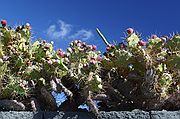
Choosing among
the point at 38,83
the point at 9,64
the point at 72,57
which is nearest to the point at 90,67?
the point at 72,57

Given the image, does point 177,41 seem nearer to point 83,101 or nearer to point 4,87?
point 83,101

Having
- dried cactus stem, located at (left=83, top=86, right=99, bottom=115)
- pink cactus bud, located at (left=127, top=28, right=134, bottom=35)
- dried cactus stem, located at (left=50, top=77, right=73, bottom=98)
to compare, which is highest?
pink cactus bud, located at (left=127, top=28, right=134, bottom=35)

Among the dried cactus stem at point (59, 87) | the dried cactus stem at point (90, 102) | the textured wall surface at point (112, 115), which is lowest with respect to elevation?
the textured wall surface at point (112, 115)

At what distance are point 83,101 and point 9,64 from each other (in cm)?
78

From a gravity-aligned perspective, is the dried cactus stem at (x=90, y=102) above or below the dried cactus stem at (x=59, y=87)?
below

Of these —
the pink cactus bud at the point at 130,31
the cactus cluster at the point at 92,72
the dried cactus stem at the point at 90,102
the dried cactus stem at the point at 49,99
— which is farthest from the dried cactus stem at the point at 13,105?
the pink cactus bud at the point at 130,31

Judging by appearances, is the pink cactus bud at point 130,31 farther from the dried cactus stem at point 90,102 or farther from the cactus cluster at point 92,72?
the dried cactus stem at point 90,102

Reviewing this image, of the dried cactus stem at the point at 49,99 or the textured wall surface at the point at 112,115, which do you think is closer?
the textured wall surface at the point at 112,115

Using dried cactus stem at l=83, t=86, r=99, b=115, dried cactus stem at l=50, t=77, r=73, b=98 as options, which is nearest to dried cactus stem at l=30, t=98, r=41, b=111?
dried cactus stem at l=50, t=77, r=73, b=98

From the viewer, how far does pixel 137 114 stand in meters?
3.50

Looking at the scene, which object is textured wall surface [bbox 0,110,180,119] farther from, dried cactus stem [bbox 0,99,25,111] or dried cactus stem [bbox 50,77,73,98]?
dried cactus stem [bbox 50,77,73,98]

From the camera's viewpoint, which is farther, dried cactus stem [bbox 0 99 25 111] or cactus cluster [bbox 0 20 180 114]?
cactus cluster [bbox 0 20 180 114]

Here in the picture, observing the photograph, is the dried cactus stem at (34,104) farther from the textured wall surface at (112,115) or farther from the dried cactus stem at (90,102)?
the dried cactus stem at (90,102)

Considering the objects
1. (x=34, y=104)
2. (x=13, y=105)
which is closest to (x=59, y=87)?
(x=34, y=104)
